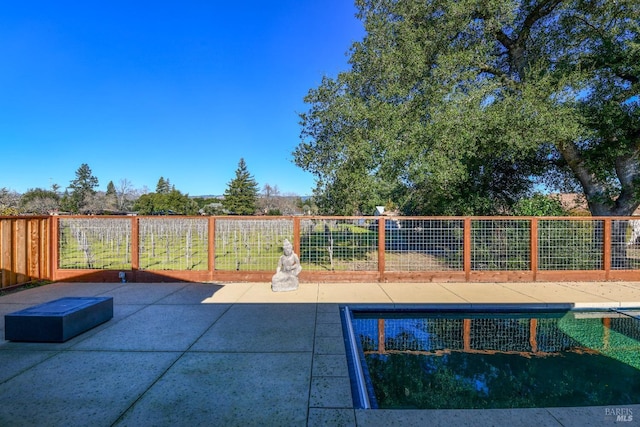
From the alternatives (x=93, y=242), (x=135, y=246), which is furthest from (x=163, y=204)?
(x=135, y=246)

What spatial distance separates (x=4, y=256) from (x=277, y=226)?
18.4 feet

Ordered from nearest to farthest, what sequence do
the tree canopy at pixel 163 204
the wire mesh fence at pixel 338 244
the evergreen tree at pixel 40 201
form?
the wire mesh fence at pixel 338 244, the evergreen tree at pixel 40 201, the tree canopy at pixel 163 204

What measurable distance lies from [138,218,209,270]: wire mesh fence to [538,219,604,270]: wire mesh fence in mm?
8453

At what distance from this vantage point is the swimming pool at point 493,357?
2855 mm

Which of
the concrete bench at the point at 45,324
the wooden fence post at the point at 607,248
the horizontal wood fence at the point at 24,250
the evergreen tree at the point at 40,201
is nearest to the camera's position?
the concrete bench at the point at 45,324

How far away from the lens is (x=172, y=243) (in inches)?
466

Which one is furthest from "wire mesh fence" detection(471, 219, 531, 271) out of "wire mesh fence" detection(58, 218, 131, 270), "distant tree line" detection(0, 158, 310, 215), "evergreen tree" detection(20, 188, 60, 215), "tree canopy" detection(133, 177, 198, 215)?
"tree canopy" detection(133, 177, 198, 215)

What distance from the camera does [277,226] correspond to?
7.83 metres

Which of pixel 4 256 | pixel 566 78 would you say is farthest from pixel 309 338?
pixel 566 78

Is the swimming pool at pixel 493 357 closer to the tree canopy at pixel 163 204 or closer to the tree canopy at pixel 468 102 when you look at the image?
the tree canopy at pixel 468 102

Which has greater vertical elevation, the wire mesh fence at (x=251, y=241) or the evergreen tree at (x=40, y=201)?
the evergreen tree at (x=40, y=201)

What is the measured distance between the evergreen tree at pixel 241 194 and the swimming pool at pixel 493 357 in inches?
1829

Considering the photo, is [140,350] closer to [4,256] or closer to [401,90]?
[4,256]

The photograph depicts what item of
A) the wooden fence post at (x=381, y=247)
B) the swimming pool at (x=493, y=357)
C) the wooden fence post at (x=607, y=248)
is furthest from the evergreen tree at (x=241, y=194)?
the swimming pool at (x=493, y=357)
